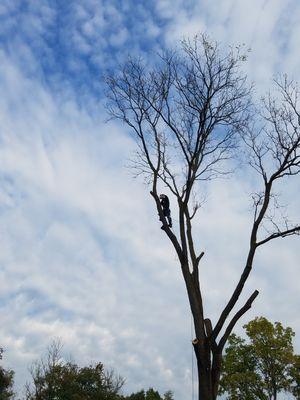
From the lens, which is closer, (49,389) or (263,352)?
(263,352)

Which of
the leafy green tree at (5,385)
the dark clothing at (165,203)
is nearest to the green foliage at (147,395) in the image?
the leafy green tree at (5,385)

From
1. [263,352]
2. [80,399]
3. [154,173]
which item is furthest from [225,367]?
[154,173]

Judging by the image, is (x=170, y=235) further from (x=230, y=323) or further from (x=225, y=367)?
(x=225, y=367)

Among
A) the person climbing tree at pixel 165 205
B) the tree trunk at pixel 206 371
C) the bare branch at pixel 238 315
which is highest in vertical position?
the person climbing tree at pixel 165 205

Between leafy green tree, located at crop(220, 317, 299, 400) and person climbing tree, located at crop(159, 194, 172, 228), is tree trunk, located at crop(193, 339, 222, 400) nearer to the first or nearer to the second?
person climbing tree, located at crop(159, 194, 172, 228)

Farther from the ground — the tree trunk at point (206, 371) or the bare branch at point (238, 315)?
the bare branch at point (238, 315)

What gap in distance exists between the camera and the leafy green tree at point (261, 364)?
1058 inches

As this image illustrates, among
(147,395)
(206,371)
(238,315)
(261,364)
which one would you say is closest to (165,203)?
(238,315)

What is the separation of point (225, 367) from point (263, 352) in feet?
8.58

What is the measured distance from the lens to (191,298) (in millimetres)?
9648

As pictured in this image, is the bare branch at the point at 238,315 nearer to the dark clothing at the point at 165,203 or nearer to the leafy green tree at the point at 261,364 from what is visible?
the dark clothing at the point at 165,203

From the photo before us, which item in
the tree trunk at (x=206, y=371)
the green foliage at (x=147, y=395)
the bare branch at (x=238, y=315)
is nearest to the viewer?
the tree trunk at (x=206, y=371)

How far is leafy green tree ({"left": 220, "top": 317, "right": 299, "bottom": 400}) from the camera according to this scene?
26875 millimetres

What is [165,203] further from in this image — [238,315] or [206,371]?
[206,371]
